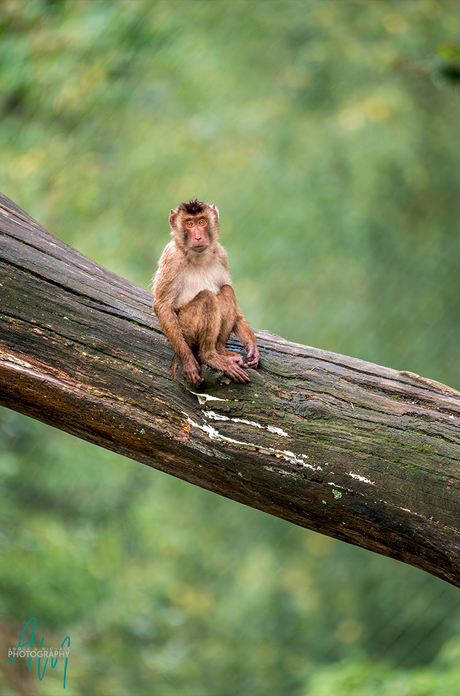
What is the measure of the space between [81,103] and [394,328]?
16.7 ft

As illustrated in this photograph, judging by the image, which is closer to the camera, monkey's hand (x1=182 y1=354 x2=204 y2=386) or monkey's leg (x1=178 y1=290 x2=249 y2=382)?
monkey's hand (x1=182 y1=354 x2=204 y2=386)

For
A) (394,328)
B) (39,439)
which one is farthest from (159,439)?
(394,328)

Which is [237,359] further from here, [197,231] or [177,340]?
[197,231]

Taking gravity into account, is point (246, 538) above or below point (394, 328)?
below

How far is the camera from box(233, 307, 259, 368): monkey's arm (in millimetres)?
3328

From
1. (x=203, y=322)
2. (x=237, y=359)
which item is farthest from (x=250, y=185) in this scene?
(x=237, y=359)

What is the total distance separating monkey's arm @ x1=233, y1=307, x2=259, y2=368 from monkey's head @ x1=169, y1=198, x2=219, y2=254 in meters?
0.51

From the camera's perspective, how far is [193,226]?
3713 millimetres

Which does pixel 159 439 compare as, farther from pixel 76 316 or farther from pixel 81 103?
pixel 81 103

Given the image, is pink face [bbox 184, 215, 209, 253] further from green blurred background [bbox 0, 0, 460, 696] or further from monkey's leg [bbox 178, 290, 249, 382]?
green blurred background [bbox 0, 0, 460, 696]

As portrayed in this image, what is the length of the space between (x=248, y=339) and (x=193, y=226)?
81 cm

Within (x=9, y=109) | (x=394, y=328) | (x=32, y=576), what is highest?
(x=9, y=109)

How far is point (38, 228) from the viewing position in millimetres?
3611
